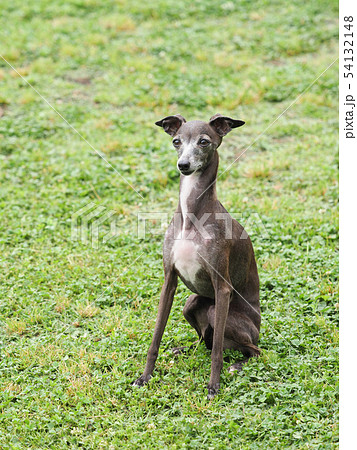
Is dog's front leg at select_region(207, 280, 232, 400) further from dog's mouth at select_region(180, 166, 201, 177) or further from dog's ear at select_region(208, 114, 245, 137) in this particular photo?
dog's ear at select_region(208, 114, 245, 137)

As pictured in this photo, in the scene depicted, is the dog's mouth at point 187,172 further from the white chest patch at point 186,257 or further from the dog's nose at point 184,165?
the white chest patch at point 186,257

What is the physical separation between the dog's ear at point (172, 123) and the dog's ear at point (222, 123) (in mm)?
261

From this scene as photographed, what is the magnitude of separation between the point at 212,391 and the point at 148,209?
3.32m

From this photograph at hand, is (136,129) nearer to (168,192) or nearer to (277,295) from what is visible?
(168,192)

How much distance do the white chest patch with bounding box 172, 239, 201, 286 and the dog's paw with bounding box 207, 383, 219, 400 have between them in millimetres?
795

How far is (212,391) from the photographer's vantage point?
14.2 feet

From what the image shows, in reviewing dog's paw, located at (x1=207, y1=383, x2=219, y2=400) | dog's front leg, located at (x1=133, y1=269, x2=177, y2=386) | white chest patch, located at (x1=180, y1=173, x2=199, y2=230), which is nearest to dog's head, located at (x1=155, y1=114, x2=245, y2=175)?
white chest patch, located at (x1=180, y1=173, x2=199, y2=230)

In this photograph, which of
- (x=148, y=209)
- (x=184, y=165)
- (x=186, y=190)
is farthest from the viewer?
(x=148, y=209)

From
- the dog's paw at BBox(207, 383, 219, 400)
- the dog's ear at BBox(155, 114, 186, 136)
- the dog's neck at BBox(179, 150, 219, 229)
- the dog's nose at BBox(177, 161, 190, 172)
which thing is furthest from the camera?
the dog's ear at BBox(155, 114, 186, 136)

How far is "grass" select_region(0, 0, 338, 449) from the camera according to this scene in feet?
13.9

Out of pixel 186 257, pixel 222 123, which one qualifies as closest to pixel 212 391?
pixel 186 257

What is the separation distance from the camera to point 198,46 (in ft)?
36.3

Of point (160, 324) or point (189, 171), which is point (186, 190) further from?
point (160, 324)

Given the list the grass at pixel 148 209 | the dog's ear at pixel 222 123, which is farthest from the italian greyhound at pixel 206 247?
the grass at pixel 148 209
